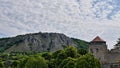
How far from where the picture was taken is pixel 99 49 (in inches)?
2985

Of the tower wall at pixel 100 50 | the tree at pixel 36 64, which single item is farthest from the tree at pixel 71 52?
the tower wall at pixel 100 50

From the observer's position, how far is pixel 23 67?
86562 millimetres

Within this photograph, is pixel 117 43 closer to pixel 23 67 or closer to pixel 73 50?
pixel 73 50

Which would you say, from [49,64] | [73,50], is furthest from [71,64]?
[49,64]

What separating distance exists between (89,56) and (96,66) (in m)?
2.50

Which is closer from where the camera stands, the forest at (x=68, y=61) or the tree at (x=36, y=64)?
the forest at (x=68, y=61)

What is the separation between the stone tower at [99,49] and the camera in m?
75.9

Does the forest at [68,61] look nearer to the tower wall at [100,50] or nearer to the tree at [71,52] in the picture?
the tree at [71,52]

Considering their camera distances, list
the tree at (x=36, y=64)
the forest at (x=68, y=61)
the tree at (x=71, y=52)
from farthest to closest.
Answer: the tree at (x=71, y=52) < the tree at (x=36, y=64) < the forest at (x=68, y=61)

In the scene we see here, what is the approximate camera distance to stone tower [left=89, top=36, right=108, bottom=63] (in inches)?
2987

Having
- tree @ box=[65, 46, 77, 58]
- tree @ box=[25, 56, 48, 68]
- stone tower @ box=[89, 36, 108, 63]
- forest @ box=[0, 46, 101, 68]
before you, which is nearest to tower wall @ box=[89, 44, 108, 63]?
stone tower @ box=[89, 36, 108, 63]

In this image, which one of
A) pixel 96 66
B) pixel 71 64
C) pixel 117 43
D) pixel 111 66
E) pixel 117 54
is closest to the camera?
pixel 96 66

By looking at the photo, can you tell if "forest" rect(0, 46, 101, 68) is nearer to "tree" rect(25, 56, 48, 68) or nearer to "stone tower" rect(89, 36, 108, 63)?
"tree" rect(25, 56, 48, 68)

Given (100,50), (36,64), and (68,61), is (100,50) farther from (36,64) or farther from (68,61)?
(36,64)
